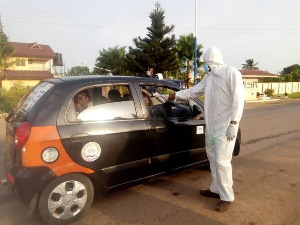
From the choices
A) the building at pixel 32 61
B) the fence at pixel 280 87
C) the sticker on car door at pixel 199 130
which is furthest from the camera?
the fence at pixel 280 87

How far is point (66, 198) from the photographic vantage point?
9.81 ft

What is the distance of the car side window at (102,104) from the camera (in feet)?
10.3

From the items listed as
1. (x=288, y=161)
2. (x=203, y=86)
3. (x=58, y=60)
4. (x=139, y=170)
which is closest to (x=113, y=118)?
(x=139, y=170)

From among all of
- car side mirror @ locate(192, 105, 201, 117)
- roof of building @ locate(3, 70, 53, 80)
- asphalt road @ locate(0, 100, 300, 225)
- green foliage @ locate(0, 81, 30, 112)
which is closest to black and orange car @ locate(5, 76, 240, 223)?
car side mirror @ locate(192, 105, 201, 117)

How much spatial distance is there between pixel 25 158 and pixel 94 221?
41.5 inches

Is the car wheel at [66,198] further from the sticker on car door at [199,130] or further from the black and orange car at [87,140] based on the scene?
the sticker on car door at [199,130]

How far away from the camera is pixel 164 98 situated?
411cm

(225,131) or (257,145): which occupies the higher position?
(225,131)

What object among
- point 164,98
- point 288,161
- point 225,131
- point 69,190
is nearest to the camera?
point 69,190

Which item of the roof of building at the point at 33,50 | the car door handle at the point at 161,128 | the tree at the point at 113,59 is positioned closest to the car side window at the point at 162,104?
the car door handle at the point at 161,128

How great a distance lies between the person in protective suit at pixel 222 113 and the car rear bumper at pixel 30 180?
1933mm

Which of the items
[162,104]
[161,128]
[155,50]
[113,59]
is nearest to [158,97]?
[162,104]

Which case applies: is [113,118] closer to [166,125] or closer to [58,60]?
[166,125]

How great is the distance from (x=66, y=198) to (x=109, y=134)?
2.75ft
